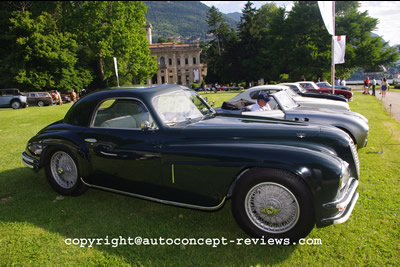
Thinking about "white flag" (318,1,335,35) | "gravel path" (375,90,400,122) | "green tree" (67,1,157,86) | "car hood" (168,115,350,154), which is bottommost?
"gravel path" (375,90,400,122)

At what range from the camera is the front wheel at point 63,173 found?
431 cm

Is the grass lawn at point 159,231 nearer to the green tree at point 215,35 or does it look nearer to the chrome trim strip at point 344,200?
the chrome trim strip at point 344,200

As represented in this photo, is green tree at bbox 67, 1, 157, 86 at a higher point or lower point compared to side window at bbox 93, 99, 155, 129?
higher

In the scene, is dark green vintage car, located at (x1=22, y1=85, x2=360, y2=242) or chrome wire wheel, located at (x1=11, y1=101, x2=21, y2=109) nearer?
dark green vintage car, located at (x1=22, y1=85, x2=360, y2=242)

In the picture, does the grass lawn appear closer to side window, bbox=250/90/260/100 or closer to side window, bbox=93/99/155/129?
side window, bbox=93/99/155/129

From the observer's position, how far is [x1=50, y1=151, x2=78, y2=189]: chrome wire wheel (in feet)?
14.2

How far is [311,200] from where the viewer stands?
2699 millimetres

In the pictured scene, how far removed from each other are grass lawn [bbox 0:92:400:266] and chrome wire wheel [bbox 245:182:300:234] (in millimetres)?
253

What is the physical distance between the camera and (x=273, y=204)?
9.44ft

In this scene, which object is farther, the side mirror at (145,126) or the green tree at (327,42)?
the green tree at (327,42)

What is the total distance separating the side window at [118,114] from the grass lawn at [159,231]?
4.08 ft

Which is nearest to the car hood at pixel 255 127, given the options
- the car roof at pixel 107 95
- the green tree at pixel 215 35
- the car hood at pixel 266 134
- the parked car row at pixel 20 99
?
the car hood at pixel 266 134

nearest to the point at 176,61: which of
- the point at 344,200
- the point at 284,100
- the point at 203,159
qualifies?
the point at 284,100

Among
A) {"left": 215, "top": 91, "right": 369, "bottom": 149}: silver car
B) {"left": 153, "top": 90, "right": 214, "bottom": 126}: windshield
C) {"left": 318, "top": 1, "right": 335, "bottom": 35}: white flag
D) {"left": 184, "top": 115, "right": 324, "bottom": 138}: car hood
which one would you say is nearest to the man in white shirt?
{"left": 215, "top": 91, "right": 369, "bottom": 149}: silver car
